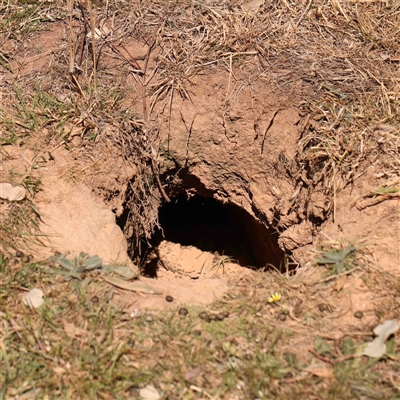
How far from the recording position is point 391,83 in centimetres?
316

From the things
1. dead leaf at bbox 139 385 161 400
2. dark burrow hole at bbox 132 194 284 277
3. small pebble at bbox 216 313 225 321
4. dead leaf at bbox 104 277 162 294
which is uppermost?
dead leaf at bbox 104 277 162 294

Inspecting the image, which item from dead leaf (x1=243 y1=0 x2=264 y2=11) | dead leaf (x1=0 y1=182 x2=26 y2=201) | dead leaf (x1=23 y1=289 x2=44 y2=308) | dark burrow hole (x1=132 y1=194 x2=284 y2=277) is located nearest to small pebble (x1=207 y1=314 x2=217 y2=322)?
dead leaf (x1=23 y1=289 x2=44 y2=308)

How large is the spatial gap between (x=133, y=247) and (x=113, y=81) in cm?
103

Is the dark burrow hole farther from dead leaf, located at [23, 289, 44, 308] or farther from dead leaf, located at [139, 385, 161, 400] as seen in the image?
dead leaf, located at [139, 385, 161, 400]

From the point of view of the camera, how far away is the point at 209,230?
4.64m

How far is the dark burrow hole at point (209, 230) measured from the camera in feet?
13.9

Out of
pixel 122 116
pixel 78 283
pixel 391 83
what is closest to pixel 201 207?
pixel 122 116

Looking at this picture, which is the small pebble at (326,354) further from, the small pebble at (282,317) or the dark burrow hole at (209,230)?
the dark burrow hole at (209,230)

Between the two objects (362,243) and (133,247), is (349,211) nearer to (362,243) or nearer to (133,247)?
(362,243)

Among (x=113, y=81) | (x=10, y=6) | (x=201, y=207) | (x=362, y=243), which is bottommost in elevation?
(x=201, y=207)

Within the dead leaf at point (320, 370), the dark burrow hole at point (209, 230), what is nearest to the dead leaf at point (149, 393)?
the dead leaf at point (320, 370)

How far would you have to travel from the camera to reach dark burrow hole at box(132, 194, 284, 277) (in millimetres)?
4230

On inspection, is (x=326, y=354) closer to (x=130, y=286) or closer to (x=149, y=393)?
(x=149, y=393)

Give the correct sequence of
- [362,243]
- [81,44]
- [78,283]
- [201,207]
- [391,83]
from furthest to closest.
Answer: [201,207], [81,44], [391,83], [362,243], [78,283]
